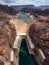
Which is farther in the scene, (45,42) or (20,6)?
(20,6)

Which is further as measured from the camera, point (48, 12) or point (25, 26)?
point (48, 12)

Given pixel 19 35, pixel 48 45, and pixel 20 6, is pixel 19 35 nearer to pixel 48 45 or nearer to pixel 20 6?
pixel 48 45

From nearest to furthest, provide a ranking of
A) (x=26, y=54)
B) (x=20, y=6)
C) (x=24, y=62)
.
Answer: (x=24, y=62) < (x=26, y=54) < (x=20, y=6)

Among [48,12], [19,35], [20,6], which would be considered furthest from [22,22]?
[20,6]

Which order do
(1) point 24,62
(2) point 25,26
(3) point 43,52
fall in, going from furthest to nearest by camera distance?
1. (2) point 25,26
2. (1) point 24,62
3. (3) point 43,52

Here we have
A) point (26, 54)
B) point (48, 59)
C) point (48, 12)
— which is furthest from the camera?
point (48, 12)

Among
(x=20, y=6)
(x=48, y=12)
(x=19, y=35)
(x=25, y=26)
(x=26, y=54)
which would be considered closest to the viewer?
(x=26, y=54)

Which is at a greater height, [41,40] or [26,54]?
[41,40]

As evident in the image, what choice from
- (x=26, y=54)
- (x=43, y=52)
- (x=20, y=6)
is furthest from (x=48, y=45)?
(x=20, y=6)

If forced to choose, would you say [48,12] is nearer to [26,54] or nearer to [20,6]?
[20,6]
